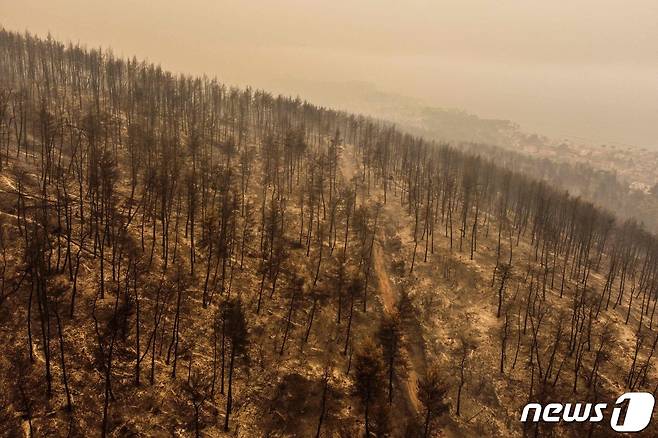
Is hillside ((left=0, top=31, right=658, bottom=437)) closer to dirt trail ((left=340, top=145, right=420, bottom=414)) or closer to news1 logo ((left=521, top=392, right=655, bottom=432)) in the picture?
dirt trail ((left=340, top=145, right=420, bottom=414))

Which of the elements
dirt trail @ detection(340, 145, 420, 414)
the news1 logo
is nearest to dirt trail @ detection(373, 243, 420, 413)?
dirt trail @ detection(340, 145, 420, 414)

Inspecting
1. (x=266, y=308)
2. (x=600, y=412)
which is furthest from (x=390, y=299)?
(x=600, y=412)

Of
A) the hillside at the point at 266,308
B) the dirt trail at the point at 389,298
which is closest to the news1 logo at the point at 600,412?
the hillside at the point at 266,308

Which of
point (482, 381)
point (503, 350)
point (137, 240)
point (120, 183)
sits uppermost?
point (120, 183)

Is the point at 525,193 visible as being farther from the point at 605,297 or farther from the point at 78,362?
the point at 78,362

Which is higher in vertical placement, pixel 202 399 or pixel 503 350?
pixel 503 350

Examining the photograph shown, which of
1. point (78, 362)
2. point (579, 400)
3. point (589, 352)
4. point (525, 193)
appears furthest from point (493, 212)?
point (78, 362)
